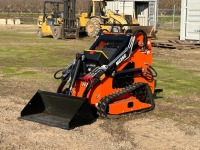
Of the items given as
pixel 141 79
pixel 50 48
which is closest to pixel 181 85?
pixel 141 79

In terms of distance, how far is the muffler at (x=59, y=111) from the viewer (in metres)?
→ 6.70

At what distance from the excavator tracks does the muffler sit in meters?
0.20

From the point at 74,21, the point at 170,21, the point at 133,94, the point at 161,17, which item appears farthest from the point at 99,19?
the point at 161,17

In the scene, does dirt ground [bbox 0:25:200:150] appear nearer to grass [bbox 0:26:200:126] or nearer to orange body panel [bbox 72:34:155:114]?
orange body panel [bbox 72:34:155:114]

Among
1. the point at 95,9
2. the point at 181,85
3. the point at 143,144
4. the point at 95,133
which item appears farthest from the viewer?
the point at 95,9

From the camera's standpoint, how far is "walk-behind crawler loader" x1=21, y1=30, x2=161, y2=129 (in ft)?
22.7

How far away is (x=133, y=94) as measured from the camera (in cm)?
774

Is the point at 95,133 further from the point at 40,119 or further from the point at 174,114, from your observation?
the point at 174,114

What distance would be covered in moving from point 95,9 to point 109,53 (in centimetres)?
2072

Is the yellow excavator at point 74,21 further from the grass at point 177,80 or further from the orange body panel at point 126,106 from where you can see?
the orange body panel at point 126,106

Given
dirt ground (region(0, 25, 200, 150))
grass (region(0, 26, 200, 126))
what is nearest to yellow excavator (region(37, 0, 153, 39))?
grass (region(0, 26, 200, 126))

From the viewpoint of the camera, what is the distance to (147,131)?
263 inches

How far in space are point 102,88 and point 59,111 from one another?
0.86 meters

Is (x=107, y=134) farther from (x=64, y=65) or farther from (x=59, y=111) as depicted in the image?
(x=64, y=65)
